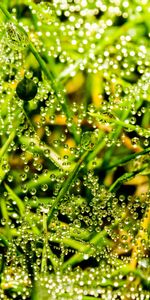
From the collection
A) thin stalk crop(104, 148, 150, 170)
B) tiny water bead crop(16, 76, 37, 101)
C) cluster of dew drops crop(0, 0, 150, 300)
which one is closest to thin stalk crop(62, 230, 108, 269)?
cluster of dew drops crop(0, 0, 150, 300)

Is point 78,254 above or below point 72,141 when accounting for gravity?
below

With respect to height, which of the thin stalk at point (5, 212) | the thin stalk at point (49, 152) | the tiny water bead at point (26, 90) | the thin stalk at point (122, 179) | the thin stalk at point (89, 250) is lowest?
the thin stalk at point (89, 250)

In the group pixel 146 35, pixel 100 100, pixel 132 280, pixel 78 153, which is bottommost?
pixel 132 280

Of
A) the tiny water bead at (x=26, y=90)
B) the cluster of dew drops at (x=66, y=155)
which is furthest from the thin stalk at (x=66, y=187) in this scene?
the tiny water bead at (x=26, y=90)

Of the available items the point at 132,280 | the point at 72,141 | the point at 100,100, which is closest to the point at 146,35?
the point at 100,100

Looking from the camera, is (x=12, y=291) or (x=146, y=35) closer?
(x=12, y=291)

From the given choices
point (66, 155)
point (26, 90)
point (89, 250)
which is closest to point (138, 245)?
point (89, 250)

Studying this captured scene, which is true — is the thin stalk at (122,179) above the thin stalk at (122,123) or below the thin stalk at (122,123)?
below

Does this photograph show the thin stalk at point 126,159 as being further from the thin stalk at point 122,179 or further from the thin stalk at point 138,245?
the thin stalk at point 138,245

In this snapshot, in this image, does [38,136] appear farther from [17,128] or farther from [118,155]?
[118,155]
